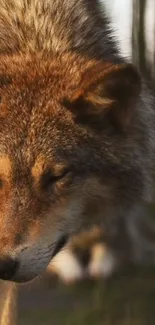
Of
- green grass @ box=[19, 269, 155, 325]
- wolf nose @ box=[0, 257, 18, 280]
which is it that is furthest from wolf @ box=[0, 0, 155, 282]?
green grass @ box=[19, 269, 155, 325]

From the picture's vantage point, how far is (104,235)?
837 centimetres

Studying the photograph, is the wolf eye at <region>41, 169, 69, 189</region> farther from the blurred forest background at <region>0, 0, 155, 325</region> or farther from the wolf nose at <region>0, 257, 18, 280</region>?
the blurred forest background at <region>0, 0, 155, 325</region>

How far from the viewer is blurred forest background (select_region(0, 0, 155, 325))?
709 cm

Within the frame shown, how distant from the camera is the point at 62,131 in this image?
175 inches

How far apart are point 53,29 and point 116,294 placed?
10.4 ft

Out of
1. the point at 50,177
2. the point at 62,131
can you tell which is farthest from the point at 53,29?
the point at 50,177

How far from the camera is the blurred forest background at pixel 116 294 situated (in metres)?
7.09

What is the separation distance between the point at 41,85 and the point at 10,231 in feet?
2.99

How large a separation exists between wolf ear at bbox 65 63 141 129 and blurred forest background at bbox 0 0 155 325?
2288 millimetres

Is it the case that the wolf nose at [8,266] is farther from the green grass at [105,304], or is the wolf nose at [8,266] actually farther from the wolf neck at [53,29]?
the green grass at [105,304]

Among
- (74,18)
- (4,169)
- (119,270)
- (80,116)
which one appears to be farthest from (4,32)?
(119,270)

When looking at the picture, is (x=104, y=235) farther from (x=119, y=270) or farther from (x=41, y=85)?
(x=41, y=85)

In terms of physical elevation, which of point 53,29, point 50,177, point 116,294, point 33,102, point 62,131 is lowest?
point 116,294

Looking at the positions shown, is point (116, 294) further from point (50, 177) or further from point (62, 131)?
point (50, 177)
